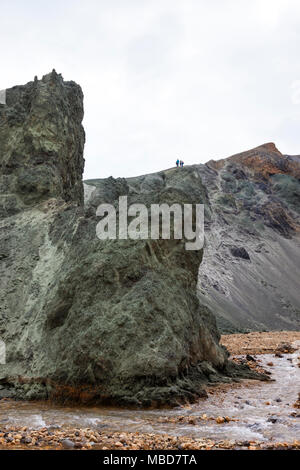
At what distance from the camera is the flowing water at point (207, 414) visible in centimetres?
786

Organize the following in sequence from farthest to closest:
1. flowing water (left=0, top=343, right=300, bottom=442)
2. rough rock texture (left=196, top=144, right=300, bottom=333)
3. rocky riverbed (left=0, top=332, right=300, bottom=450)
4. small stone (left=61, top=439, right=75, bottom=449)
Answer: rough rock texture (left=196, top=144, right=300, bottom=333) → flowing water (left=0, top=343, right=300, bottom=442) → rocky riverbed (left=0, top=332, right=300, bottom=450) → small stone (left=61, top=439, right=75, bottom=449)

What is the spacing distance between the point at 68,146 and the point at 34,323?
903 cm

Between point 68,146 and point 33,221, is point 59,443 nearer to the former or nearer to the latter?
point 33,221

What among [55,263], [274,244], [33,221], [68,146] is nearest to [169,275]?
[55,263]

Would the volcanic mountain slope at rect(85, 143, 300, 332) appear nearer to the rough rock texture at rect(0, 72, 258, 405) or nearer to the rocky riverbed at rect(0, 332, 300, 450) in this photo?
the rough rock texture at rect(0, 72, 258, 405)

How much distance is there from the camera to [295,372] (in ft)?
56.1

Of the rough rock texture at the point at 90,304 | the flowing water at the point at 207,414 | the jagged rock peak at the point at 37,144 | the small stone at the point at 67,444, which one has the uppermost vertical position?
the jagged rock peak at the point at 37,144

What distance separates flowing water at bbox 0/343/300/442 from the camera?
7855 millimetres

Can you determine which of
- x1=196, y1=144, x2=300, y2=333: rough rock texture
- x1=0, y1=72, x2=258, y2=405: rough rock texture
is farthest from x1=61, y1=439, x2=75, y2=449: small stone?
x1=196, y1=144, x2=300, y2=333: rough rock texture

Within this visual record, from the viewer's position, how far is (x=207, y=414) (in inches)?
371

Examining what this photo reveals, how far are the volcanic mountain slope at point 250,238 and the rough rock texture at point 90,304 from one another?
24.4m

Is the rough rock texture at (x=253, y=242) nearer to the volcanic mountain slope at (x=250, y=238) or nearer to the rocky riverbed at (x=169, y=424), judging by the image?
the volcanic mountain slope at (x=250, y=238)

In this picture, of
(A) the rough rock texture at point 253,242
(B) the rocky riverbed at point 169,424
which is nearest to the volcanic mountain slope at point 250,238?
(A) the rough rock texture at point 253,242

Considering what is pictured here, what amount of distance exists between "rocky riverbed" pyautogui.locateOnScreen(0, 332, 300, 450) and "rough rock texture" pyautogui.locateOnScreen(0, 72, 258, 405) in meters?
0.65
